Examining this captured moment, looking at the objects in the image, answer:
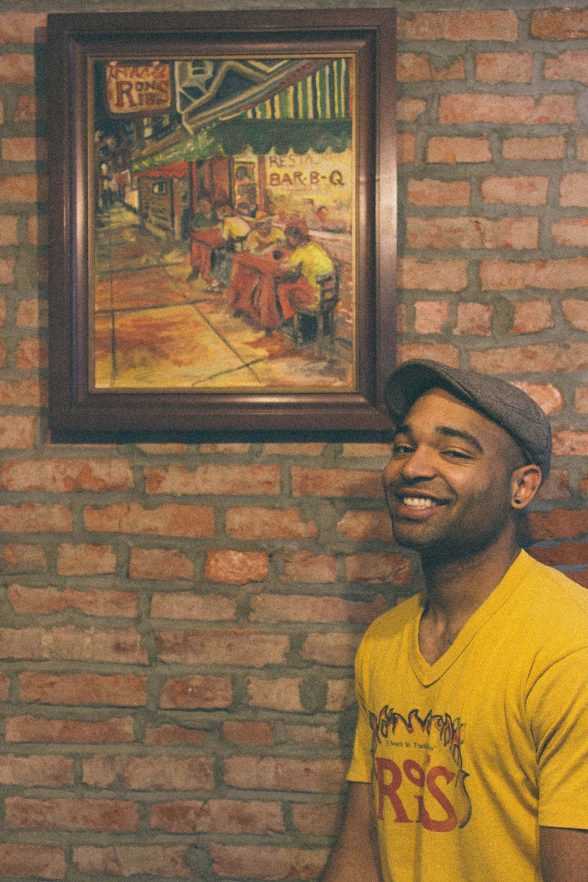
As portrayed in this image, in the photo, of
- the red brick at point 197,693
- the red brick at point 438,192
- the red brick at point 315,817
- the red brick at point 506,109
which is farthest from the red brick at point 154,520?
the red brick at point 506,109

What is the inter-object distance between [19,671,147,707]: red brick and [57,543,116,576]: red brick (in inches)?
9.5

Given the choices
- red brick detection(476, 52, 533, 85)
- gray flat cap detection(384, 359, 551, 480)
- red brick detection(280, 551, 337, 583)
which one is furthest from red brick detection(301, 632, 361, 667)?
red brick detection(476, 52, 533, 85)

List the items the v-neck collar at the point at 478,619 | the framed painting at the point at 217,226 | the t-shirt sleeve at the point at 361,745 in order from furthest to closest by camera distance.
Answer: the framed painting at the point at 217,226, the t-shirt sleeve at the point at 361,745, the v-neck collar at the point at 478,619

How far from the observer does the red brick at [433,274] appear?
195 centimetres

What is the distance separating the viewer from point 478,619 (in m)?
1.47

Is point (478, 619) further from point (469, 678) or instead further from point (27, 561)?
point (27, 561)

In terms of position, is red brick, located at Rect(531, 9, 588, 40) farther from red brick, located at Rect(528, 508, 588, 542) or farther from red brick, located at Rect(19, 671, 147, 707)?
red brick, located at Rect(19, 671, 147, 707)

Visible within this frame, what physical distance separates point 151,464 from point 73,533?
0.82ft

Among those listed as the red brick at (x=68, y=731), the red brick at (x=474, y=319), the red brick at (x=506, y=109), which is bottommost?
the red brick at (x=68, y=731)

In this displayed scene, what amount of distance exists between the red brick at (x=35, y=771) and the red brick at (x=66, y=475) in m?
0.63

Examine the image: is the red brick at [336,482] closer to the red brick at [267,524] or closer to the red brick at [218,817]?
the red brick at [267,524]

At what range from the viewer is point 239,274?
6.43ft

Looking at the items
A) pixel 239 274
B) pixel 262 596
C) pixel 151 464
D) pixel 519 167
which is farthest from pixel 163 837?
pixel 519 167

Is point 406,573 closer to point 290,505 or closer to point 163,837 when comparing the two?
point 290,505
